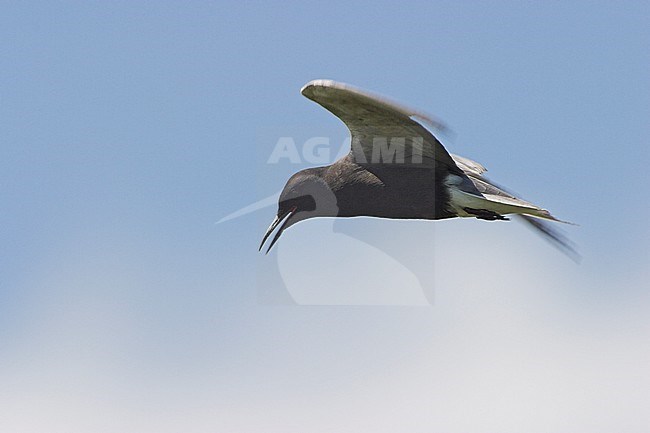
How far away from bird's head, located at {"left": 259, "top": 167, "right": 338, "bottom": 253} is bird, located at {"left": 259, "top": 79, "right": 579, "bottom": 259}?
0.04ft

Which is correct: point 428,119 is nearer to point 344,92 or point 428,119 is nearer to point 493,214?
point 344,92

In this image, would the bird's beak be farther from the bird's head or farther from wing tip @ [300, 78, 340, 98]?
wing tip @ [300, 78, 340, 98]

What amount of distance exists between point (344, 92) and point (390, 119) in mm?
768

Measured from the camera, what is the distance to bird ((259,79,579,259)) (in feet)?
38.4

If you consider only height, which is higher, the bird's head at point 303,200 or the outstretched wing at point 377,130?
the outstretched wing at point 377,130

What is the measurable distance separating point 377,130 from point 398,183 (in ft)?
2.55

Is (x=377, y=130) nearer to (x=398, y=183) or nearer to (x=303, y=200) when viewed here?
(x=398, y=183)

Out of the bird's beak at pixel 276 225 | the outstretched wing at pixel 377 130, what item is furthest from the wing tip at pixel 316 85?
the bird's beak at pixel 276 225

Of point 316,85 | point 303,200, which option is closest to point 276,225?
point 303,200

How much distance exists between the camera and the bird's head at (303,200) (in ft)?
41.7

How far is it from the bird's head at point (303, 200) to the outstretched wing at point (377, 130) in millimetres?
591

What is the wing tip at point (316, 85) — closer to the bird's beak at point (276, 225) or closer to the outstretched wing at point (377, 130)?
the outstretched wing at point (377, 130)

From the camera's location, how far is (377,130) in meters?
11.7

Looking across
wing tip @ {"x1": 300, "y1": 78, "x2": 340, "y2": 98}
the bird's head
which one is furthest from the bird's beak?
wing tip @ {"x1": 300, "y1": 78, "x2": 340, "y2": 98}
